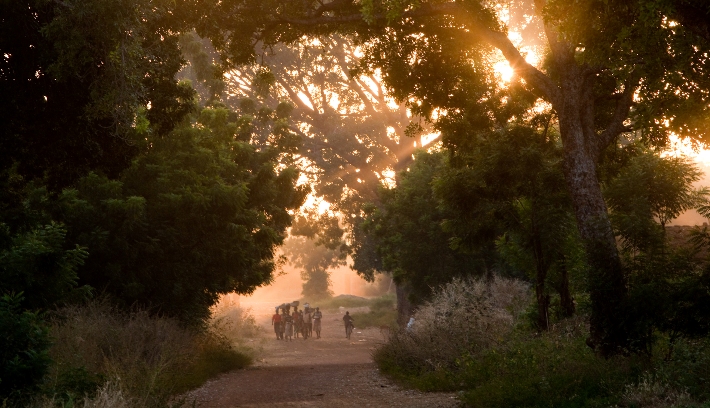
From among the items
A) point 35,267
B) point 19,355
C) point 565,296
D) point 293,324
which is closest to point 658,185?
point 565,296

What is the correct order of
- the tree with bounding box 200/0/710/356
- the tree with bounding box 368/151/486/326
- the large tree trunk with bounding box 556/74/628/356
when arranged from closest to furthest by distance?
the tree with bounding box 200/0/710/356 < the large tree trunk with bounding box 556/74/628/356 < the tree with bounding box 368/151/486/326

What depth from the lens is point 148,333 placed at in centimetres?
1820

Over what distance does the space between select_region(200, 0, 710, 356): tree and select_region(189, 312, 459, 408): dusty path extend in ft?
14.5

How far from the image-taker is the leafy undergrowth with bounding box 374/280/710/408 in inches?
426

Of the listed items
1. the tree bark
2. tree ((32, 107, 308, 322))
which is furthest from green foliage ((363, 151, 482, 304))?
the tree bark

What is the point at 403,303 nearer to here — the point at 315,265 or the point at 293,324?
the point at 293,324

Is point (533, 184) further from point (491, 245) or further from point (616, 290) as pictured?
point (491, 245)

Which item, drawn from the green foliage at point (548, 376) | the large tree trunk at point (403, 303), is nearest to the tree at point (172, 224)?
the green foliage at point (548, 376)

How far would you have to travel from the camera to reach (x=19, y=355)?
9.40 metres

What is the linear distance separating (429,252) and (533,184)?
16287 millimetres

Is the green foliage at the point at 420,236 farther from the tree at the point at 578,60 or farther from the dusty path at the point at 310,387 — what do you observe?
the tree at the point at 578,60

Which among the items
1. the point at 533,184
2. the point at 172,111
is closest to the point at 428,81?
the point at 533,184

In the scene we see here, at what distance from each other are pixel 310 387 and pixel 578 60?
9923 mm

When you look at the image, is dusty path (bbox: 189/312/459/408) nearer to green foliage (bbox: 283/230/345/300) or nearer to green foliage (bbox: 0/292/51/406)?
green foliage (bbox: 0/292/51/406)
